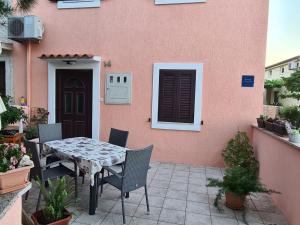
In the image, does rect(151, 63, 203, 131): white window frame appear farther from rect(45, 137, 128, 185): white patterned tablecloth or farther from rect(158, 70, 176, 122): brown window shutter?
rect(45, 137, 128, 185): white patterned tablecloth

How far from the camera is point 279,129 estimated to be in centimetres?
383

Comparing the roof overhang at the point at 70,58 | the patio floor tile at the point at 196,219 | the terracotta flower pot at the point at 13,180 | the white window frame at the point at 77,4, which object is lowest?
the patio floor tile at the point at 196,219

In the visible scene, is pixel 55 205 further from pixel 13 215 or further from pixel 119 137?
pixel 119 137

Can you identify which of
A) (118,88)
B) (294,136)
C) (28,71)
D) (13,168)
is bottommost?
(13,168)

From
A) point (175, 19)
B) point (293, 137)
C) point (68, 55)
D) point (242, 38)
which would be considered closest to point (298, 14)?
point (242, 38)

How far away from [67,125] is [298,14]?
6.24 metres

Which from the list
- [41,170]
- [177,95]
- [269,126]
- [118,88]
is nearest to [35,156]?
[41,170]

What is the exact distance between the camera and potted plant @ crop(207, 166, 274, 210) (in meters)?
3.35

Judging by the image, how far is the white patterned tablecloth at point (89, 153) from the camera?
3049mm

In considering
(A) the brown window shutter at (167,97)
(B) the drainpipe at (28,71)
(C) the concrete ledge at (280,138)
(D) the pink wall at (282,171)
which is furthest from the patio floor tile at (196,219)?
(B) the drainpipe at (28,71)

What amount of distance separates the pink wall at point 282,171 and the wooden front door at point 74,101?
4029 mm

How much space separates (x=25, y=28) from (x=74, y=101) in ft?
6.76

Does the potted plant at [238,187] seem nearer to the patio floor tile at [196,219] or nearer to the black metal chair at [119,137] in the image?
the patio floor tile at [196,219]

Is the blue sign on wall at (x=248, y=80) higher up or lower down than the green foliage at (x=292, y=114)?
higher up
